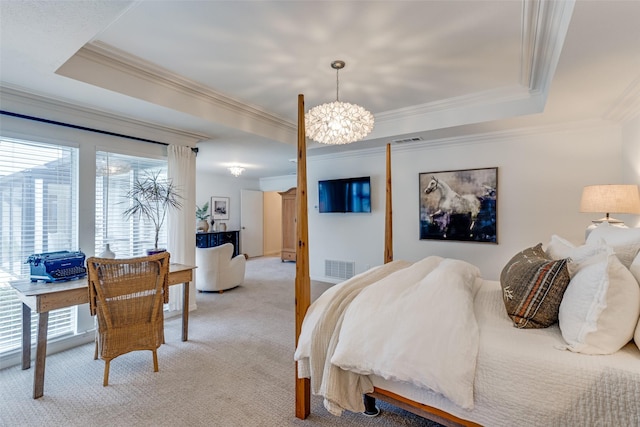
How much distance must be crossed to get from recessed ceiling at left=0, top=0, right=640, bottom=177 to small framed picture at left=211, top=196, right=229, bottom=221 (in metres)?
4.20

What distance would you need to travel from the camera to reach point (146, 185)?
12.0 ft

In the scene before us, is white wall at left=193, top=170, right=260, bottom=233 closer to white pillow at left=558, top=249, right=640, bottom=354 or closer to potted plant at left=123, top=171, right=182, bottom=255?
potted plant at left=123, top=171, right=182, bottom=255

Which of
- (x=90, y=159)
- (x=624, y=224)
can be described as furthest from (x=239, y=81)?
(x=624, y=224)

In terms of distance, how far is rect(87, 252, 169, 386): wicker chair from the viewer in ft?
7.34

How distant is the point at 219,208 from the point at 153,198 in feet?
15.0

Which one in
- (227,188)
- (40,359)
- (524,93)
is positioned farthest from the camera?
(227,188)

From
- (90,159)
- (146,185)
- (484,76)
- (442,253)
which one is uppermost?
(484,76)

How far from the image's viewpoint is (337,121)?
2.60 meters

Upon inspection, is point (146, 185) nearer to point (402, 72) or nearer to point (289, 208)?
point (402, 72)

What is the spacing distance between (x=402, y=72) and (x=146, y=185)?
3209 millimetres

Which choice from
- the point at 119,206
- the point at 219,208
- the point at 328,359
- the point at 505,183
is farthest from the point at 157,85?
the point at 219,208

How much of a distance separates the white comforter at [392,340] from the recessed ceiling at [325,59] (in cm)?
177

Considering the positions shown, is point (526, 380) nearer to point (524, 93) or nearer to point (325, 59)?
point (325, 59)

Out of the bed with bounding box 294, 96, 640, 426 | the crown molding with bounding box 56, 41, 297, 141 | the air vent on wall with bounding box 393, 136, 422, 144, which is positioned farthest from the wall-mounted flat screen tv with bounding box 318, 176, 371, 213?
the bed with bounding box 294, 96, 640, 426
